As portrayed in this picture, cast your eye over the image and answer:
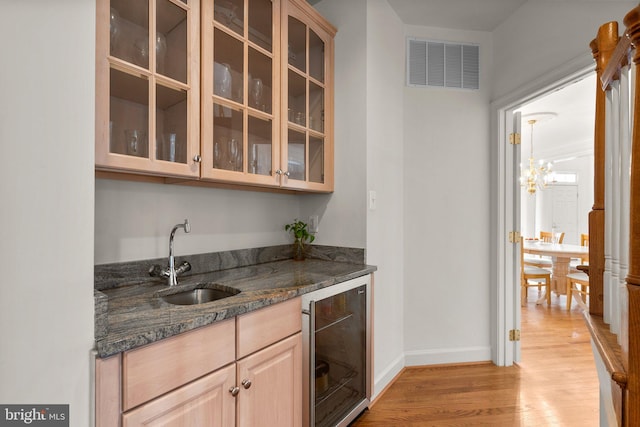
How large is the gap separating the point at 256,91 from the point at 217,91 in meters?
0.26

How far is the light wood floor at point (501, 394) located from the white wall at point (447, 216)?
0.25 m

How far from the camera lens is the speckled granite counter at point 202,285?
0.92 metres

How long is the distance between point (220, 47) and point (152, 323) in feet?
4.06

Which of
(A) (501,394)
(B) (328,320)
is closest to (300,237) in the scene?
(B) (328,320)

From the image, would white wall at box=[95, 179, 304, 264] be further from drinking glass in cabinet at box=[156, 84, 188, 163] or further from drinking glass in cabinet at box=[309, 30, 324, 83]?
drinking glass in cabinet at box=[309, 30, 324, 83]

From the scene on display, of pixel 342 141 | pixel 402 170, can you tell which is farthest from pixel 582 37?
pixel 342 141

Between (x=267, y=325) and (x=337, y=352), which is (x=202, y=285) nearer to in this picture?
(x=267, y=325)

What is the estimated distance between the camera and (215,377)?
1118mm

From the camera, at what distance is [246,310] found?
3.99 ft

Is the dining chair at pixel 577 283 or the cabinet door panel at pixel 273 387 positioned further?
the dining chair at pixel 577 283

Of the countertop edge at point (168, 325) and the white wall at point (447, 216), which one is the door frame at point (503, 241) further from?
the countertop edge at point (168, 325)

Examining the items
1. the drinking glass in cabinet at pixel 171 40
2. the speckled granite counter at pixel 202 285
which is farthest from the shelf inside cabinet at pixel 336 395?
the drinking glass in cabinet at pixel 171 40

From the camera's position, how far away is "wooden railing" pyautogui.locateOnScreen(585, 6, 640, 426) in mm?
790

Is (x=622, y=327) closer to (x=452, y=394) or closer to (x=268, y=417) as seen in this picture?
(x=268, y=417)
